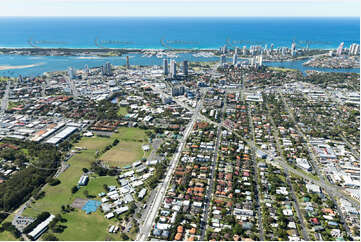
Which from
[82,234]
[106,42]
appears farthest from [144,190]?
[106,42]

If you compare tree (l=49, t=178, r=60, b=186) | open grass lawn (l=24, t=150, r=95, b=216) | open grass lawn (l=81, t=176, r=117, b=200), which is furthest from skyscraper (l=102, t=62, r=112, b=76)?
open grass lawn (l=81, t=176, r=117, b=200)

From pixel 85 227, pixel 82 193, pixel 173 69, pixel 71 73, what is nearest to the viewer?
pixel 85 227

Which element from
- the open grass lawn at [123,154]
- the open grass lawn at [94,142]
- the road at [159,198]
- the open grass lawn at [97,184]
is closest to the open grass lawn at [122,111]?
the open grass lawn at [94,142]

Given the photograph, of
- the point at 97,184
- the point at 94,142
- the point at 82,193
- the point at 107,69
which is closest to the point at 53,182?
the point at 82,193

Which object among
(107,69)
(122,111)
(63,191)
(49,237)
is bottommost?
Result: (49,237)

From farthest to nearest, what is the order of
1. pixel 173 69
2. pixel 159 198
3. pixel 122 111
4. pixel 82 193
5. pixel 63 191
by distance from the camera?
pixel 173 69, pixel 122 111, pixel 63 191, pixel 82 193, pixel 159 198

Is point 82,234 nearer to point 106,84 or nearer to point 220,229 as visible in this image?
point 220,229

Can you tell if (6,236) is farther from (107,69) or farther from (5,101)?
(107,69)

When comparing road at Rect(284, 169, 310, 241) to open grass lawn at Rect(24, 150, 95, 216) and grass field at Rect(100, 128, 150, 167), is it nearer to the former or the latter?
grass field at Rect(100, 128, 150, 167)

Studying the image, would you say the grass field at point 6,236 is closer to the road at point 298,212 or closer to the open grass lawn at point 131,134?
the open grass lawn at point 131,134
